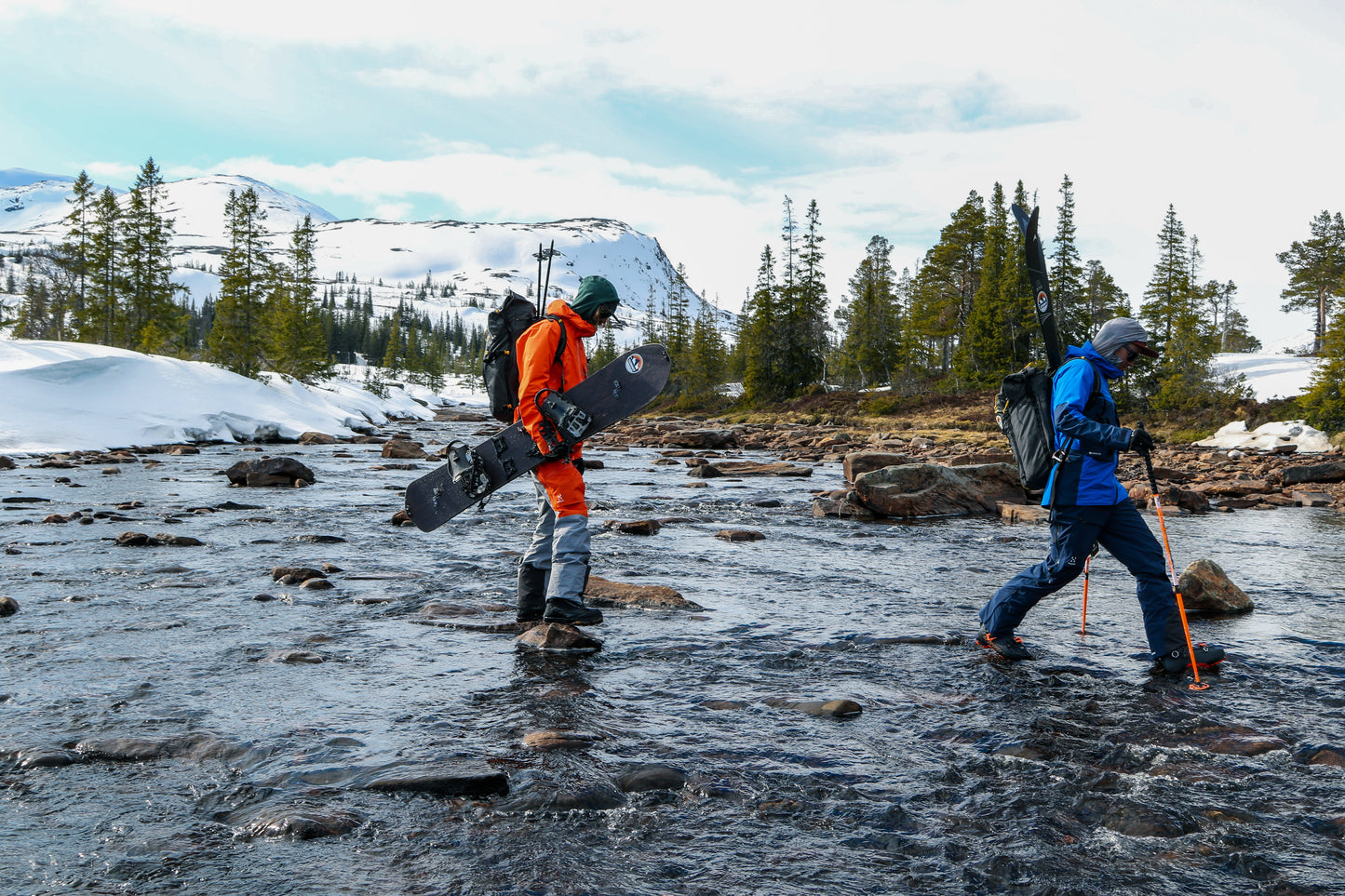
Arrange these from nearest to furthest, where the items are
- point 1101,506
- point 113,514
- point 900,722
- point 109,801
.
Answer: point 109,801
point 900,722
point 1101,506
point 113,514

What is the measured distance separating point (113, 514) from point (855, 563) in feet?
35.3

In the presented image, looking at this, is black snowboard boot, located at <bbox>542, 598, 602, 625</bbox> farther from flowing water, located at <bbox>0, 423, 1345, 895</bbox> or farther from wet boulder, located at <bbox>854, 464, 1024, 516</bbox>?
wet boulder, located at <bbox>854, 464, 1024, 516</bbox>

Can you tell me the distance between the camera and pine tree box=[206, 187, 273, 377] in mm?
60250

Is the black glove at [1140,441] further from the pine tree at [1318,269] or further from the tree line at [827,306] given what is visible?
the pine tree at [1318,269]

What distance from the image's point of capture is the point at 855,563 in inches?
423

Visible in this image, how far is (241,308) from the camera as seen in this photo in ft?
199

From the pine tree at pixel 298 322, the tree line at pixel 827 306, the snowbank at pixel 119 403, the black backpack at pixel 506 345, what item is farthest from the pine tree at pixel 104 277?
the black backpack at pixel 506 345

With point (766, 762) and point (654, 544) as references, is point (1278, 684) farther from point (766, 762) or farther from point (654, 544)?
point (654, 544)

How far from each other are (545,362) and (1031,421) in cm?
372

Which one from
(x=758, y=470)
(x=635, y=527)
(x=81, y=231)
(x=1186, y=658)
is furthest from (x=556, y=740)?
(x=81, y=231)

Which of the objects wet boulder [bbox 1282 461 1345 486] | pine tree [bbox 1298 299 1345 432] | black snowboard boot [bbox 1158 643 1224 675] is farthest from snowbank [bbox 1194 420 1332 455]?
black snowboard boot [bbox 1158 643 1224 675]

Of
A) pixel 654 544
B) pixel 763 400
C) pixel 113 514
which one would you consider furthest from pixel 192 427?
pixel 763 400

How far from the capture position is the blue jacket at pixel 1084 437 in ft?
20.1

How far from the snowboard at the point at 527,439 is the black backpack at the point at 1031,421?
2694 millimetres
